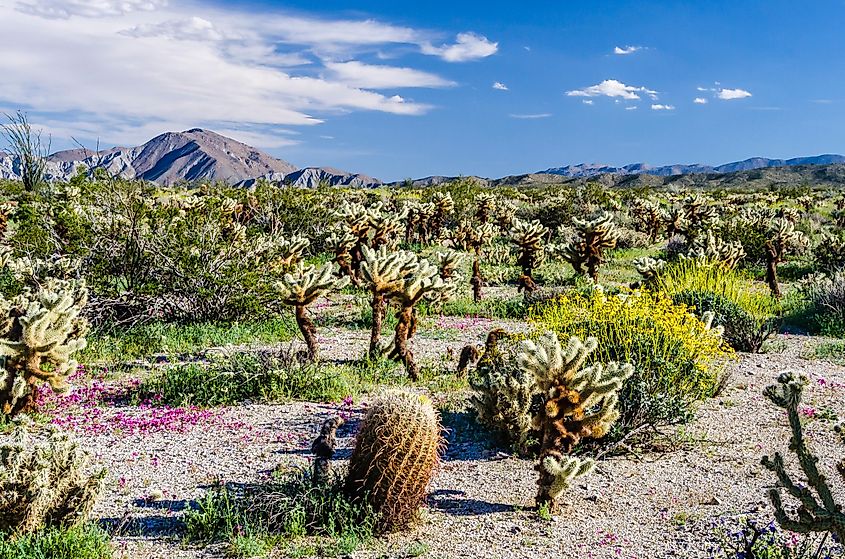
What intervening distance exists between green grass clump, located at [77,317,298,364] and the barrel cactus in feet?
20.4

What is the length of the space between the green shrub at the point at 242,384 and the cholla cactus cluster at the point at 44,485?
301cm

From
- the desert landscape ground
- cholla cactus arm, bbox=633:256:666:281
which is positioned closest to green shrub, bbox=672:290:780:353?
the desert landscape ground

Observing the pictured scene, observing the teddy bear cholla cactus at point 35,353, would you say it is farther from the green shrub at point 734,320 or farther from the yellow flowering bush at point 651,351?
the green shrub at point 734,320

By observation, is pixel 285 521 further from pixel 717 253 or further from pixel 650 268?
pixel 717 253

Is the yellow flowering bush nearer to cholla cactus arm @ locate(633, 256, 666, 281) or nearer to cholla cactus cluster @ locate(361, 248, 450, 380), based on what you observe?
cholla cactus cluster @ locate(361, 248, 450, 380)

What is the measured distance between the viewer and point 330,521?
5195 mm

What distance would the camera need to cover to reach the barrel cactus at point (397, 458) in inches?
207

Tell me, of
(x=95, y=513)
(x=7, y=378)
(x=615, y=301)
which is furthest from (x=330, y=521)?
(x=615, y=301)

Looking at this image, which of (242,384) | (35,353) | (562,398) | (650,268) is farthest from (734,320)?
(35,353)

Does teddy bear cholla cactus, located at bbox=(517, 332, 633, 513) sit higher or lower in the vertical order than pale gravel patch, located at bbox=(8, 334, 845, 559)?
higher

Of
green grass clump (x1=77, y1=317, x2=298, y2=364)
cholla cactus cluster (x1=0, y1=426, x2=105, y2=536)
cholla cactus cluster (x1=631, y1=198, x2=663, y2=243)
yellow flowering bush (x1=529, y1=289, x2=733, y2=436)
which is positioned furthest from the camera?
cholla cactus cluster (x1=631, y1=198, x2=663, y2=243)

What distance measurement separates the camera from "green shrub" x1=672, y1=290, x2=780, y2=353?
1116 centimetres

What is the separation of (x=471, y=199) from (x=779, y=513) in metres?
28.0

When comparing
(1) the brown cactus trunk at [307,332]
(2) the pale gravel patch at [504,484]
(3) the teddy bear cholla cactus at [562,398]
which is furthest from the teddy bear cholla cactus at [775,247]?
(3) the teddy bear cholla cactus at [562,398]
